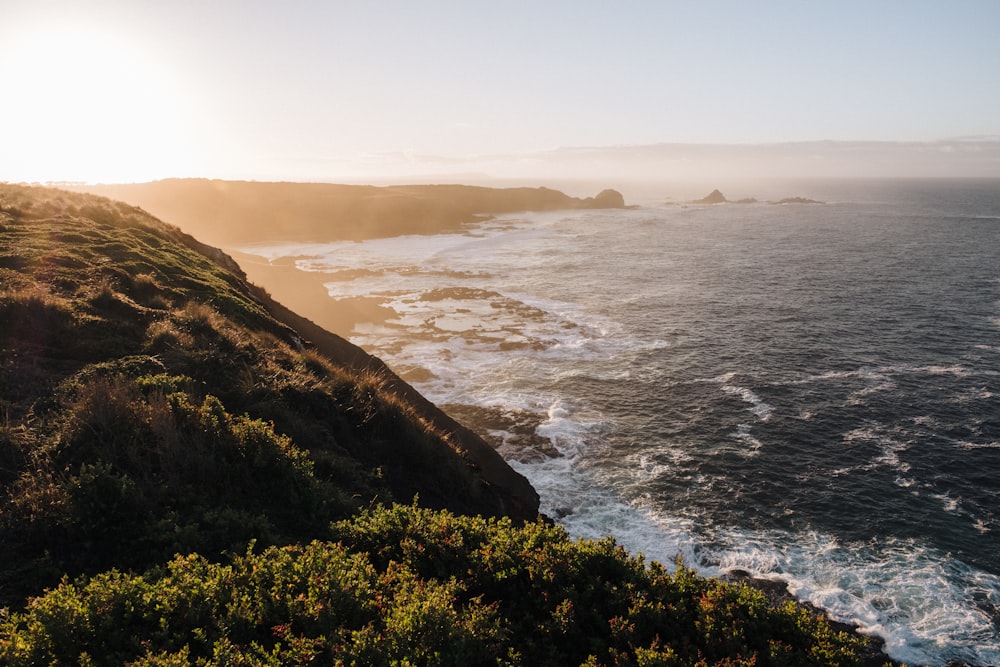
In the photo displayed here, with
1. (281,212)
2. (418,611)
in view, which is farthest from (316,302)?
(281,212)

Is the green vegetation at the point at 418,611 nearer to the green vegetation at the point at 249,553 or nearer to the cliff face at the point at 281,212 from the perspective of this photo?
the green vegetation at the point at 249,553

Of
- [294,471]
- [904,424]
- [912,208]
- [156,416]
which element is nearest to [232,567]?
[294,471]

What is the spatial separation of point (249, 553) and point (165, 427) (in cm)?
461

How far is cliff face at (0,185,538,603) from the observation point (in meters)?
9.75

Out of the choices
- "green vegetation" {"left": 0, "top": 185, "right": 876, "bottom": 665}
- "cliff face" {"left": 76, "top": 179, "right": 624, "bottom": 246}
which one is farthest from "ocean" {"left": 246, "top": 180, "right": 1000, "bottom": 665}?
"cliff face" {"left": 76, "top": 179, "right": 624, "bottom": 246}

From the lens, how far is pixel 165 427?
39.0 feet

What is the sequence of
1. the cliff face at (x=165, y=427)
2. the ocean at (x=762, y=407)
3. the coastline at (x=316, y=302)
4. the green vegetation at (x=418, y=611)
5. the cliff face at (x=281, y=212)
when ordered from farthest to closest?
1. the cliff face at (x=281, y=212)
2. the coastline at (x=316, y=302)
3. the ocean at (x=762, y=407)
4. the cliff face at (x=165, y=427)
5. the green vegetation at (x=418, y=611)

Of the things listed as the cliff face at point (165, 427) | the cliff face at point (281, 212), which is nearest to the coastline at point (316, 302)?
the cliff face at point (165, 427)

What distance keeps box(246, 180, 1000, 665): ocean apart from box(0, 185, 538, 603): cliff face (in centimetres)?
830

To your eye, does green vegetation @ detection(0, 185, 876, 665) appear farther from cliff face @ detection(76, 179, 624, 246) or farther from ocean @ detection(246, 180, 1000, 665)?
cliff face @ detection(76, 179, 624, 246)

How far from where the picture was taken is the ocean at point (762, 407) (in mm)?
23188

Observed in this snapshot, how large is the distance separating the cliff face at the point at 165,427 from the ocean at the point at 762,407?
27.2 feet

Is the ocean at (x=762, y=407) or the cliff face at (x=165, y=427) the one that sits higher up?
the cliff face at (x=165, y=427)

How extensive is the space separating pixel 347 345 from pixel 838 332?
45.9 m
